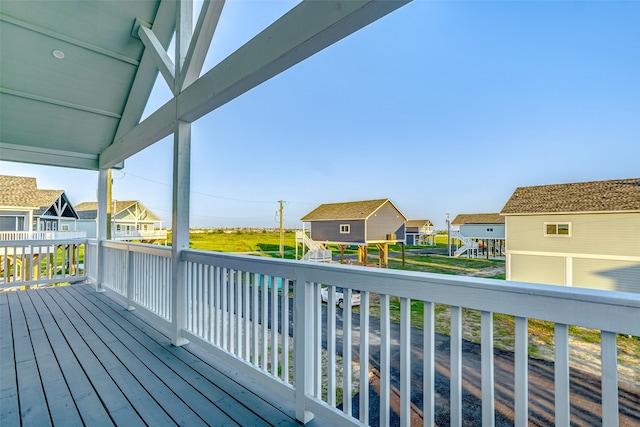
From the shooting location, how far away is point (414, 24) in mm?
2992

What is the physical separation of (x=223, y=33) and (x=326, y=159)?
3.50 metres

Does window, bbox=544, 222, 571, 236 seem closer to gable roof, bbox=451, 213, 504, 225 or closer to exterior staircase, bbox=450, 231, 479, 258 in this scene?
gable roof, bbox=451, 213, 504, 225

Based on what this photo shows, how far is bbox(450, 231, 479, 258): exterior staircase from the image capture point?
6.72 ft

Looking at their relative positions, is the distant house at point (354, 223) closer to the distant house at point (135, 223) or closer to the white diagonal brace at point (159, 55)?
the white diagonal brace at point (159, 55)

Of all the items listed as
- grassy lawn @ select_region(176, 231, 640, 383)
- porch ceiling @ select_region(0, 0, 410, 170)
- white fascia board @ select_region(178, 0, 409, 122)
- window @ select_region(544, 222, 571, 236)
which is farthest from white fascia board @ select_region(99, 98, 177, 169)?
window @ select_region(544, 222, 571, 236)

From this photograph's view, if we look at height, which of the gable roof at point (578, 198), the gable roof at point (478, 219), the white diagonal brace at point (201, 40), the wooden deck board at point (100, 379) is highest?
the white diagonal brace at point (201, 40)

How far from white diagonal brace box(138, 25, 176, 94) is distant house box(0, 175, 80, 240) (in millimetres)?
9697

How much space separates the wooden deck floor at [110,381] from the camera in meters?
1.67

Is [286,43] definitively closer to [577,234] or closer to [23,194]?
[577,234]

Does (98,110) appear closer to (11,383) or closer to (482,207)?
(11,383)

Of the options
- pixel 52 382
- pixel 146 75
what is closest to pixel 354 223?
pixel 146 75

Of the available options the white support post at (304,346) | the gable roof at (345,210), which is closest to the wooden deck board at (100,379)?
the white support post at (304,346)

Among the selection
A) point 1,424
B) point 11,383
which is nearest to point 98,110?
point 11,383

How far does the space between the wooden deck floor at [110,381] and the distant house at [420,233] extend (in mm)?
1921
